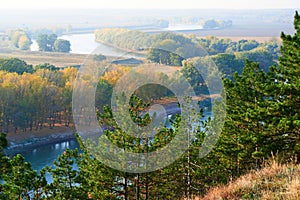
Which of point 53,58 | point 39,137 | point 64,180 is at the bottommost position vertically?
point 39,137

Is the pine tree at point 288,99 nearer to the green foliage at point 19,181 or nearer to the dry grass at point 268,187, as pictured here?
the dry grass at point 268,187

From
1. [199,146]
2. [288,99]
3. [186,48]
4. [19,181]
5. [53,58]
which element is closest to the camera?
[19,181]

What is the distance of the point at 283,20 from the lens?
103125 mm

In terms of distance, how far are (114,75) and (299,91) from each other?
21.9 metres

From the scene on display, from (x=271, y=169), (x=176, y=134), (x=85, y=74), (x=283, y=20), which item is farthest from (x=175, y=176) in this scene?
(x=283, y=20)

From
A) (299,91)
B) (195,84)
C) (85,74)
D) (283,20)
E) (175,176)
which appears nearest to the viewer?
(299,91)

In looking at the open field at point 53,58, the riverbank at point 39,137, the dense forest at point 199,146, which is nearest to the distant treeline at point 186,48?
the open field at point 53,58

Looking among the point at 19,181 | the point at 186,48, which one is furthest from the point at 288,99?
the point at 186,48

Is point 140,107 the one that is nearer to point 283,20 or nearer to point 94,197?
point 94,197

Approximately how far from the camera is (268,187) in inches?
165

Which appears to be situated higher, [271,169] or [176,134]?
[271,169]

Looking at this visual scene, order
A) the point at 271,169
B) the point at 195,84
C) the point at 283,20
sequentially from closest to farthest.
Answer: the point at 271,169 → the point at 195,84 → the point at 283,20

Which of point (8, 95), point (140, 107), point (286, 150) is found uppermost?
point (140, 107)

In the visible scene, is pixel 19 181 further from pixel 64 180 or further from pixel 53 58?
pixel 53 58
